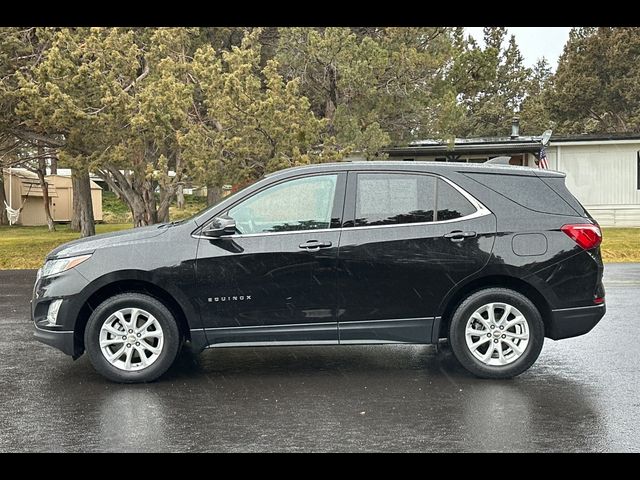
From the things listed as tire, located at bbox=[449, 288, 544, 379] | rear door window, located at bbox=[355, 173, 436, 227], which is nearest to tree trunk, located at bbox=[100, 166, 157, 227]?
rear door window, located at bbox=[355, 173, 436, 227]

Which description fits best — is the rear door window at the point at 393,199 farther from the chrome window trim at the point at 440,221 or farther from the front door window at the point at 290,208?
the front door window at the point at 290,208

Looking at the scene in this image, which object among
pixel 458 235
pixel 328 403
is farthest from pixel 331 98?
pixel 328 403

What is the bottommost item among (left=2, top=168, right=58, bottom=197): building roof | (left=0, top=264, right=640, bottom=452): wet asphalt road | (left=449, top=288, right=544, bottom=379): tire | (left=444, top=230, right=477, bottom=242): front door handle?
(left=0, top=264, right=640, bottom=452): wet asphalt road

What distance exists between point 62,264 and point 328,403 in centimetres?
263

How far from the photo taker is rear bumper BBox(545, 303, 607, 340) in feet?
20.7

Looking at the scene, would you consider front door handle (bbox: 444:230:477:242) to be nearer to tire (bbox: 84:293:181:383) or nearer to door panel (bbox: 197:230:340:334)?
door panel (bbox: 197:230:340:334)

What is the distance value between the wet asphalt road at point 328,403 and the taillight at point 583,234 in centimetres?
117

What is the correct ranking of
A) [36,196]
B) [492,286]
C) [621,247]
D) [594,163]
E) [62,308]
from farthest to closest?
[36,196] < [594,163] < [621,247] < [492,286] < [62,308]

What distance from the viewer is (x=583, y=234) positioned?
6.34m

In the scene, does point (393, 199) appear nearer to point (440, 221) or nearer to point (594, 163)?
point (440, 221)

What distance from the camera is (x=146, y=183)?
20359 mm

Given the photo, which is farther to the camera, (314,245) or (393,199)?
(393,199)
